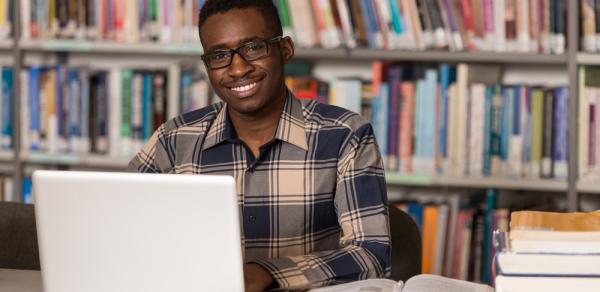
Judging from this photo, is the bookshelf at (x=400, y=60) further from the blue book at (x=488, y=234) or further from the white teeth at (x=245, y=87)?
the white teeth at (x=245, y=87)

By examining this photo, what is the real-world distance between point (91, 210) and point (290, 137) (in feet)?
2.05

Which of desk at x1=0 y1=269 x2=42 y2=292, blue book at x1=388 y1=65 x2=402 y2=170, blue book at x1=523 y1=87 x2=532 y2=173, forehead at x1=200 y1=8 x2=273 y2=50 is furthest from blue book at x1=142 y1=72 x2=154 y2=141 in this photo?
desk at x1=0 y1=269 x2=42 y2=292

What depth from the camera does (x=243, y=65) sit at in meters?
1.83

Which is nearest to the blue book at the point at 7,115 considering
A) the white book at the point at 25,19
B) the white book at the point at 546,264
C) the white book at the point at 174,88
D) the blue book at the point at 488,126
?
the white book at the point at 25,19

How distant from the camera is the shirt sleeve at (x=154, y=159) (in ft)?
6.51

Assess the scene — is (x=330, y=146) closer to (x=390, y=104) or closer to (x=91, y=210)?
(x=91, y=210)

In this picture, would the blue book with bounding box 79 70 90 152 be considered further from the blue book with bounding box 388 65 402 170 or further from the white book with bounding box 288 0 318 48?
the blue book with bounding box 388 65 402 170

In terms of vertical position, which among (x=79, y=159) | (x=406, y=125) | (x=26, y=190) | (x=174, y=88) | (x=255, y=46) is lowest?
(x=26, y=190)

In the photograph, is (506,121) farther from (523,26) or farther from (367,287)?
(367,287)

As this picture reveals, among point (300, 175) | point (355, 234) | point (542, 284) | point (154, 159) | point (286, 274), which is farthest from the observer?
point (154, 159)

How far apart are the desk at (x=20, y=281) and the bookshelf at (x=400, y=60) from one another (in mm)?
1497

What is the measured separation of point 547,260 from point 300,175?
77cm

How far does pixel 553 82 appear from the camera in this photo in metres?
3.16

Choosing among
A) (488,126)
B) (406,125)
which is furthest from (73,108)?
(488,126)
